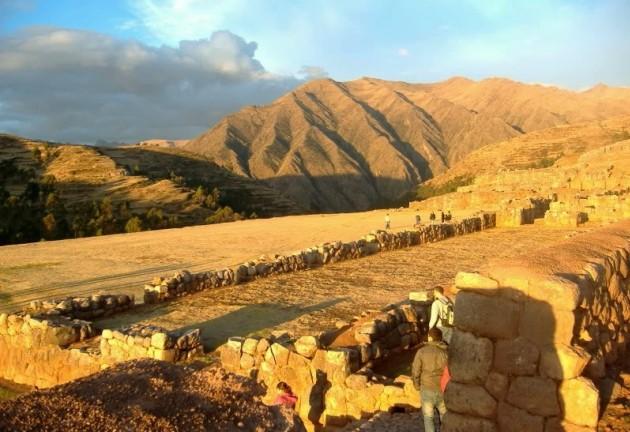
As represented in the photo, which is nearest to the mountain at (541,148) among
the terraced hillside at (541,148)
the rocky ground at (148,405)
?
the terraced hillside at (541,148)

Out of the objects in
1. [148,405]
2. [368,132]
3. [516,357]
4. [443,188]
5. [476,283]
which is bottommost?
[443,188]

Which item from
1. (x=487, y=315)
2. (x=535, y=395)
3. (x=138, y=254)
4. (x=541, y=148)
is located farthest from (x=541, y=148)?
(x=535, y=395)

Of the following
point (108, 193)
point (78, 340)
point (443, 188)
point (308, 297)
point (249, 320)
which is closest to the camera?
point (78, 340)

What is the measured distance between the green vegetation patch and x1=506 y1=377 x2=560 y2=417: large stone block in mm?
66371

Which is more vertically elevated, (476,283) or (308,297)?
(476,283)

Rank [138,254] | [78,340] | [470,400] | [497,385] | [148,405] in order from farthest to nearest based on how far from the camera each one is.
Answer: [138,254], [78,340], [470,400], [497,385], [148,405]

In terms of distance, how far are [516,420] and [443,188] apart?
7042cm

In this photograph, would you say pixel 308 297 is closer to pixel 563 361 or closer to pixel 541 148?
pixel 563 361

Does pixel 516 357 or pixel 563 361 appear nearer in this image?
pixel 563 361

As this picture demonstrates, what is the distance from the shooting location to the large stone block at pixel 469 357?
4.91 m

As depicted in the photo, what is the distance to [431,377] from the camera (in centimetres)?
570

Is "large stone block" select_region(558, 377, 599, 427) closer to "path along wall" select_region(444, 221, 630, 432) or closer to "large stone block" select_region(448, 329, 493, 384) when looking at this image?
"path along wall" select_region(444, 221, 630, 432)

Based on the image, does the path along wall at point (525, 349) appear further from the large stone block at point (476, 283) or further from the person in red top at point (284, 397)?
the person in red top at point (284, 397)

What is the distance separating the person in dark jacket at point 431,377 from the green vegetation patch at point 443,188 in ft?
215
